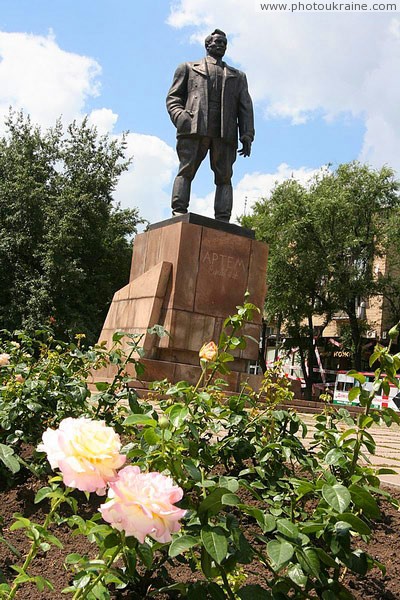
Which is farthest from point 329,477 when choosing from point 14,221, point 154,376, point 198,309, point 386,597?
point 14,221

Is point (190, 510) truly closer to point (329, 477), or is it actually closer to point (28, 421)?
point (329, 477)

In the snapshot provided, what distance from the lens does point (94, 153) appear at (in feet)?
87.2

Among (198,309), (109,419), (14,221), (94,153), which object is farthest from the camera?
(94,153)

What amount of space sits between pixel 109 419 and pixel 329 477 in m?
1.54

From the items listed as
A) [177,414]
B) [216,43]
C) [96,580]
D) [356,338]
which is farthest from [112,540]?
[356,338]

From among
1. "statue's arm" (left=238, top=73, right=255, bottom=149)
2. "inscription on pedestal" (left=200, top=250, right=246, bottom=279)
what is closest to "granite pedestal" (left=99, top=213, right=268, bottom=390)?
"inscription on pedestal" (left=200, top=250, right=246, bottom=279)

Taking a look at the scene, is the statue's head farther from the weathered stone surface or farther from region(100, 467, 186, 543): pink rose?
region(100, 467, 186, 543): pink rose

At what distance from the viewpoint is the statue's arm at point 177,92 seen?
946 cm

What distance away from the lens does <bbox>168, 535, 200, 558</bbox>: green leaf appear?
1.17 meters

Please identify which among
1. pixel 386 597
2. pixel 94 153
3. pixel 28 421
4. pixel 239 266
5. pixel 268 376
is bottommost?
pixel 386 597

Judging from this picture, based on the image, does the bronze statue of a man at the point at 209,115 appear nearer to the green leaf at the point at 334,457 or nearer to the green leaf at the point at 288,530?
the green leaf at the point at 334,457

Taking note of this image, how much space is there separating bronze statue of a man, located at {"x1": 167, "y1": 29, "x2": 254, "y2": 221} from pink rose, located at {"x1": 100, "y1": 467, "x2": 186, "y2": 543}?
8.61m

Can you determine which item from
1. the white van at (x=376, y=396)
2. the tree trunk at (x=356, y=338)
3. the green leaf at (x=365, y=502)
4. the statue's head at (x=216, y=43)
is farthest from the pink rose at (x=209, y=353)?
the tree trunk at (x=356, y=338)

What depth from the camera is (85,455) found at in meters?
0.98
